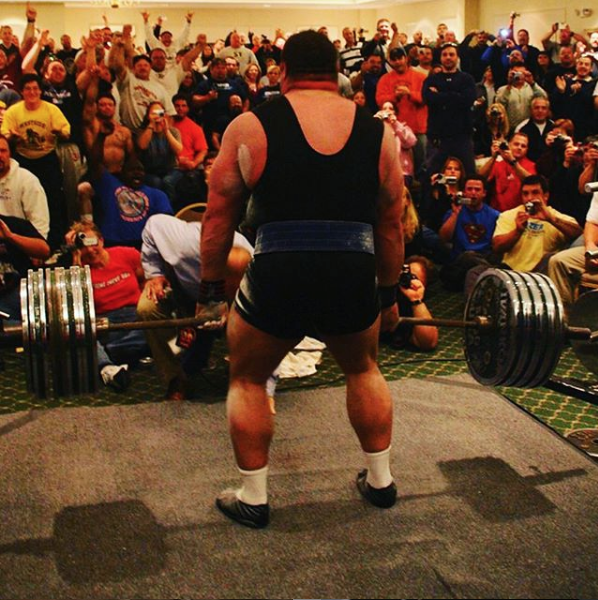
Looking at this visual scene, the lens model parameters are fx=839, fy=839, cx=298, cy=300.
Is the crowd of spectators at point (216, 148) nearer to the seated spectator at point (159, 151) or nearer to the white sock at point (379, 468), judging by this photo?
the seated spectator at point (159, 151)

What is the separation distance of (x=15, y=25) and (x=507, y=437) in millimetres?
15686

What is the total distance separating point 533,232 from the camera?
4.73 meters

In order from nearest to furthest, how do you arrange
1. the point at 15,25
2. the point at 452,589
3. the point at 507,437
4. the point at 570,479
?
the point at 452,589 → the point at 570,479 → the point at 507,437 → the point at 15,25

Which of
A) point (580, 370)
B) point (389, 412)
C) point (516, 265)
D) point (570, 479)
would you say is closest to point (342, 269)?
point (389, 412)

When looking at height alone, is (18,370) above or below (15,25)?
below

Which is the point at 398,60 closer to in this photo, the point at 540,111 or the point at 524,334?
the point at 540,111

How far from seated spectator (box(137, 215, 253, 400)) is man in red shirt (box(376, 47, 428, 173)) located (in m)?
3.67

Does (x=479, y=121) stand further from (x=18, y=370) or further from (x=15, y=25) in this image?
(x=15, y=25)

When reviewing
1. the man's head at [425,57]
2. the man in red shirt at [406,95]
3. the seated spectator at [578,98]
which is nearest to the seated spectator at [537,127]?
the seated spectator at [578,98]

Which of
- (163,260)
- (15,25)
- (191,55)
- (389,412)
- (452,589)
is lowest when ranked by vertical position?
(452,589)

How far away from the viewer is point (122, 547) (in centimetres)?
231

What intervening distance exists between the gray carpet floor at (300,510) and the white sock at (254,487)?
9cm

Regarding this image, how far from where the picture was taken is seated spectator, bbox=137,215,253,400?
335cm

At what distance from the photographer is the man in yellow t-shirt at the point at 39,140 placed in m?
5.41
